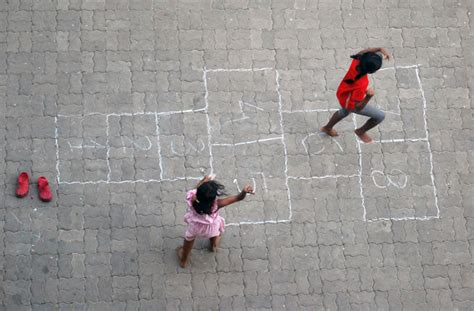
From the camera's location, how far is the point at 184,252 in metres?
7.52

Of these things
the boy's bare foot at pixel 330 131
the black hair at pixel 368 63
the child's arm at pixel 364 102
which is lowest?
the boy's bare foot at pixel 330 131

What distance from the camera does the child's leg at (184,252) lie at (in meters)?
7.36

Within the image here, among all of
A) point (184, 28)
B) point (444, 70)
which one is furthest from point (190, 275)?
point (444, 70)

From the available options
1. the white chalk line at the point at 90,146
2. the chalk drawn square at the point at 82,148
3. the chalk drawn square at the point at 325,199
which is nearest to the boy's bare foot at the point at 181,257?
the chalk drawn square at the point at 82,148

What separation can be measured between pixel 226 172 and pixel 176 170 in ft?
1.75

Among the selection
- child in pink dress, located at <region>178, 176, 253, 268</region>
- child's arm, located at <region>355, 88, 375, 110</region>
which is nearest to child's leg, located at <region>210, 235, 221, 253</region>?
child in pink dress, located at <region>178, 176, 253, 268</region>

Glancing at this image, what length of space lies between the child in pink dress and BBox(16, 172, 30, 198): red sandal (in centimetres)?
176

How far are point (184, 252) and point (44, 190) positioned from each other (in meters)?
1.63

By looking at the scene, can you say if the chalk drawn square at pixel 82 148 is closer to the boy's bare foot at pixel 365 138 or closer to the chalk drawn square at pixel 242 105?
the chalk drawn square at pixel 242 105

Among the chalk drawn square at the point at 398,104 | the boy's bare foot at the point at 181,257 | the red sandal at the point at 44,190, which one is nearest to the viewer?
the boy's bare foot at the point at 181,257

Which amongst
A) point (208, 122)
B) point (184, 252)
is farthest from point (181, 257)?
point (208, 122)

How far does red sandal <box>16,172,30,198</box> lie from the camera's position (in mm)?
7867

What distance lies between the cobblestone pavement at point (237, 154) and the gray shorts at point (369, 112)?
0.47 metres

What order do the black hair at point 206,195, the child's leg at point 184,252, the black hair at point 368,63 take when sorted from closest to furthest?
the black hair at point 206,195 < the black hair at point 368,63 < the child's leg at point 184,252
